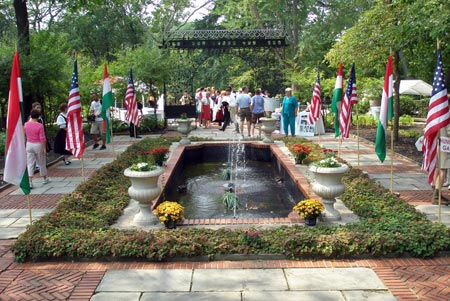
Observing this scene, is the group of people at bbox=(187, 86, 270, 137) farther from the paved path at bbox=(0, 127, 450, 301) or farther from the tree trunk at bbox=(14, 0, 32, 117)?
the paved path at bbox=(0, 127, 450, 301)

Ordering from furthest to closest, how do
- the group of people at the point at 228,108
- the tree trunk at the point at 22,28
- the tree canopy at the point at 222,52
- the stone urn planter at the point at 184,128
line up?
1. the group of people at the point at 228,108
2. the stone urn planter at the point at 184,128
3. the tree trunk at the point at 22,28
4. the tree canopy at the point at 222,52

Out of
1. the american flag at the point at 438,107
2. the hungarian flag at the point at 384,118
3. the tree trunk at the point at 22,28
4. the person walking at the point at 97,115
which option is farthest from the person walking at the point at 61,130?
the american flag at the point at 438,107

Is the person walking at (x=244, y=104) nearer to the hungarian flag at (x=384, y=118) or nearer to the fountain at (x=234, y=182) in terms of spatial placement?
the fountain at (x=234, y=182)

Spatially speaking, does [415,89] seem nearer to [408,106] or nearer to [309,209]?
[408,106]

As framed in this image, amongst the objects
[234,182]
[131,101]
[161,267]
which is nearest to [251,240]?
[161,267]

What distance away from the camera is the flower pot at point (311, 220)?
6992mm

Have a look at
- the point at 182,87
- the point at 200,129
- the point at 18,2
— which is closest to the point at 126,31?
the point at 182,87

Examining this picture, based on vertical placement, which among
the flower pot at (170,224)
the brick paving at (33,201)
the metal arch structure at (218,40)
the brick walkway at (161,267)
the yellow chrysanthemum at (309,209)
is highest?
the metal arch structure at (218,40)

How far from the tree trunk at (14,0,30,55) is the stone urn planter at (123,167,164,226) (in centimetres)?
910

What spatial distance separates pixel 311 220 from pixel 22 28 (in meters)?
12.0

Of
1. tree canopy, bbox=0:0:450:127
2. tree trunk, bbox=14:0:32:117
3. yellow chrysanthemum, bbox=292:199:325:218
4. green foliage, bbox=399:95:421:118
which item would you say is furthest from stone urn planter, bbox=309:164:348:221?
green foliage, bbox=399:95:421:118

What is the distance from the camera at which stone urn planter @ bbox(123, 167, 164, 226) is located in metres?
7.06

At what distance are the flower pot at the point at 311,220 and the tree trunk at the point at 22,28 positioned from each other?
10926 mm

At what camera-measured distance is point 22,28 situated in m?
14.8
